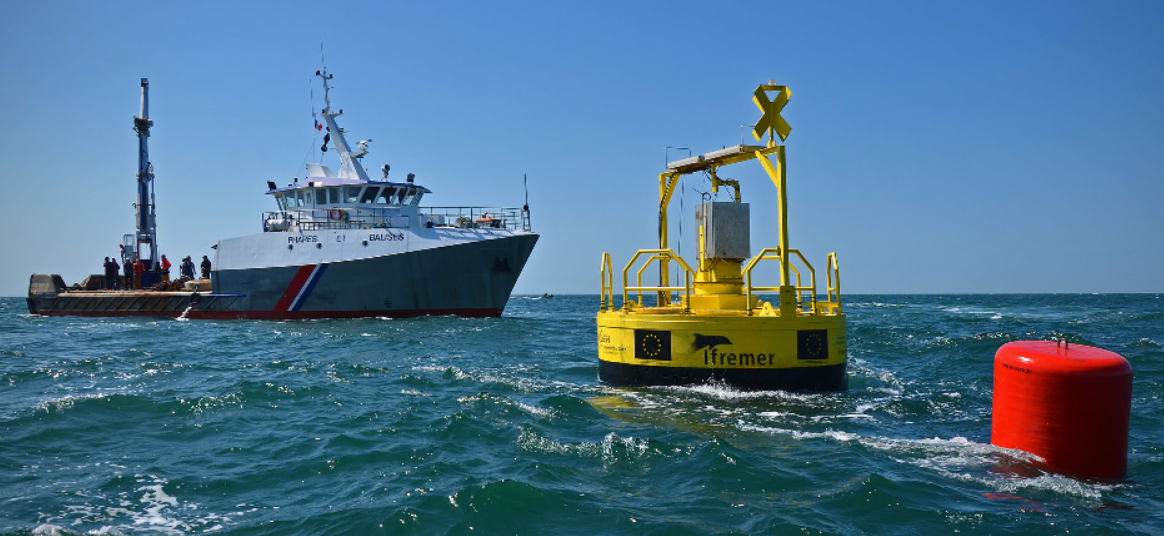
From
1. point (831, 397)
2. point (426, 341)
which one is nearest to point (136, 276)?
point (426, 341)

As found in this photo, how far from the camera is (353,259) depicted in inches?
1017

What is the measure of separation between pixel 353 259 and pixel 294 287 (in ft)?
9.13

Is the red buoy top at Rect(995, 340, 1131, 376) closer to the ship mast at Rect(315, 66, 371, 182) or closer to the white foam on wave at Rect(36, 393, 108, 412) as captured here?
the white foam on wave at Rect(36, 393, 108, 412)

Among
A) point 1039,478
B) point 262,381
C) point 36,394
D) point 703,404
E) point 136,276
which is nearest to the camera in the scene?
point 1039,478

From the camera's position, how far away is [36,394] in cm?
970

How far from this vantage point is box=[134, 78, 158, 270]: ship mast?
3572 centimetres

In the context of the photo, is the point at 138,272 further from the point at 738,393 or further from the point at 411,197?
the point at 738,393

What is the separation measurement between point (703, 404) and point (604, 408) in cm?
121

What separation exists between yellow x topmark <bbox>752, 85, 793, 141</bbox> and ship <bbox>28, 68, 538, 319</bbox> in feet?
55.6

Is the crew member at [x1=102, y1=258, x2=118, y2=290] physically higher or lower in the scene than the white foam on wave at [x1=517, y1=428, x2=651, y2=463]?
higher

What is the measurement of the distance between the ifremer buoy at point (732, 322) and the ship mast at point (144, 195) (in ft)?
110

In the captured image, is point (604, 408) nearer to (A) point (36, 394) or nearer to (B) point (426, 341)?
(A) point (36, 394)

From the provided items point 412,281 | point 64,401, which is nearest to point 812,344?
point 64,401

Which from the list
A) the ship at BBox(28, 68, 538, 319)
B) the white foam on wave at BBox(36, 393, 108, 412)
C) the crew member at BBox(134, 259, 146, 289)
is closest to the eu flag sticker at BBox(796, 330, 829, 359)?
the white foam on wave at BBox(36, 393, 108, 412)
